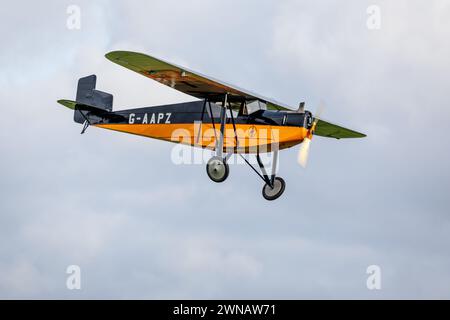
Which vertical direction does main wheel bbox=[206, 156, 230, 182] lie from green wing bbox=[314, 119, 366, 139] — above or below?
below

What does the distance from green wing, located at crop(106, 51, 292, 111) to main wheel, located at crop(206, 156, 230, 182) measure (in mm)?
1920

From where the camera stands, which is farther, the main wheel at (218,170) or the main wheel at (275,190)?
the main wheel at (275,190)

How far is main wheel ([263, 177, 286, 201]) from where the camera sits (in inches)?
1076

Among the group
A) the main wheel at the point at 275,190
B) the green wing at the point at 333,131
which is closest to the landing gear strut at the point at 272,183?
the main wheel at the point at 275,190

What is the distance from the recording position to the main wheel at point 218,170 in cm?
2562

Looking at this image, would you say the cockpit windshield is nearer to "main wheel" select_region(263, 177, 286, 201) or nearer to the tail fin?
"main wheel" select_region(263, 177, 286, 201)

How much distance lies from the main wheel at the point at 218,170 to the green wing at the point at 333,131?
527 cm

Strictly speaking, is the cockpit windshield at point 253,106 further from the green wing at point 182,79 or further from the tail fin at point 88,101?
the tail fin at point 88,101

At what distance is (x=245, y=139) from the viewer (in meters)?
26.3

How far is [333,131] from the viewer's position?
31.4 meters

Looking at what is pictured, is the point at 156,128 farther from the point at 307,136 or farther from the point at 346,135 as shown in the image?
the point at 346,135

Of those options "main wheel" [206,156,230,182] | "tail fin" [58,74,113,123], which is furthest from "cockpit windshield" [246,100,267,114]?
"tail fin" [58,74,113,123]

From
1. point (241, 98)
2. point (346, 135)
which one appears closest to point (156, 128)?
point (241, 98)
